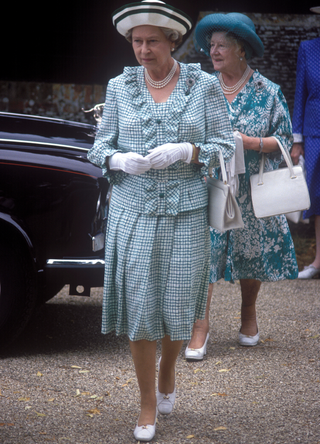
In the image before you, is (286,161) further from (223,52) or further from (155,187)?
(155,187)

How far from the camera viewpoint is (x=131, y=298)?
2.63 metres

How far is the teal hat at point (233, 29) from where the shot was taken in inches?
141

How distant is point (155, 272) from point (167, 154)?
54 centimetres

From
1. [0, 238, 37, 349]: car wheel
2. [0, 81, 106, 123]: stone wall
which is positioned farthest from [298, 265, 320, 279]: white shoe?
[0, 238, 37, 349]: car wheel

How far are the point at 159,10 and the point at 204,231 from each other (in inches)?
40.1

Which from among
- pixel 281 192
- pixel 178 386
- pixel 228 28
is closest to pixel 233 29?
pixel 228 28

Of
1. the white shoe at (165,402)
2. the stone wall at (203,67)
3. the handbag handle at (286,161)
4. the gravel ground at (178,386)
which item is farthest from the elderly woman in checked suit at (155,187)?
the stone wall at (203,67)

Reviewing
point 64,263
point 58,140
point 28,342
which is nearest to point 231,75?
point 58,140

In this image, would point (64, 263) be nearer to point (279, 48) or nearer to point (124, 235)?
point (124, 235)

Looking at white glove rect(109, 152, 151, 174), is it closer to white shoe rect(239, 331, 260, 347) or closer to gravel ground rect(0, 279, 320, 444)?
gravel ground rect(0, 279, 320, 444)

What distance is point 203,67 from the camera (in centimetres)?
711

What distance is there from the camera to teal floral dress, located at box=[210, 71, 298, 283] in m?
3.71

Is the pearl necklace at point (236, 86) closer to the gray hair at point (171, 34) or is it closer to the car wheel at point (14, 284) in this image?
the gray hair at point (171, 34)

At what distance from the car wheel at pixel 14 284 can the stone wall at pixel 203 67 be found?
3.31m
